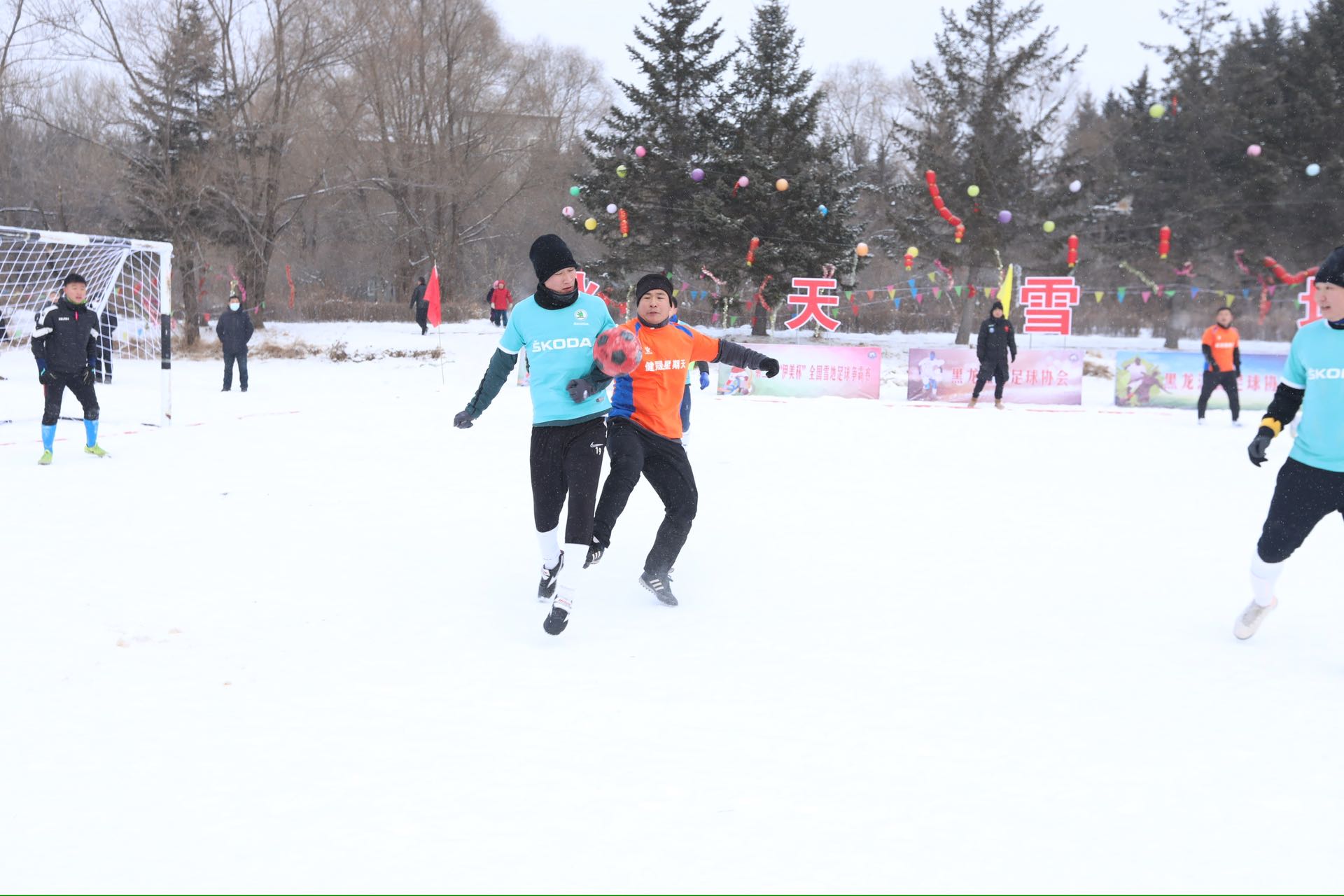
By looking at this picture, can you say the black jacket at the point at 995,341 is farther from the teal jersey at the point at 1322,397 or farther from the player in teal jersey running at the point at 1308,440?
the teal jersey at the point at 1322,397

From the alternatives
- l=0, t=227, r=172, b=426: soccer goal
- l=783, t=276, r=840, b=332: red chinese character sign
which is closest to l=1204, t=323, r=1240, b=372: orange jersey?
l=783, t=276, r=840, b=332: red chinese character sign

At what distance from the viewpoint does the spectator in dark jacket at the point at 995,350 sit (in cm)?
1497

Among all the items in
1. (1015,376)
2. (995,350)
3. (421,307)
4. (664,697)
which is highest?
(421,307)

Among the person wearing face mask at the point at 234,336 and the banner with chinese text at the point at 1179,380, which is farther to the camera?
the person wearing face mask at the point at 234,336

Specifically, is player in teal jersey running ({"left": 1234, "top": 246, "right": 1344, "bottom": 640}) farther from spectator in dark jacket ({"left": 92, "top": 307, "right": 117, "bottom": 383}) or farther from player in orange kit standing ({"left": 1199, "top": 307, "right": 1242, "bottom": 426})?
spectator in dark jacket ({"left": 92, "top": 307, "right": 117, "bottom": 383})

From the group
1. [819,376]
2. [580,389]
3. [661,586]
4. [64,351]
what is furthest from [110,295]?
[580,389]

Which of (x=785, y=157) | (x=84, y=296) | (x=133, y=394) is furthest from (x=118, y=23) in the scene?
(x=84, y=296)

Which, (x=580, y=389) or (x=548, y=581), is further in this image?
(x=548, y=581)

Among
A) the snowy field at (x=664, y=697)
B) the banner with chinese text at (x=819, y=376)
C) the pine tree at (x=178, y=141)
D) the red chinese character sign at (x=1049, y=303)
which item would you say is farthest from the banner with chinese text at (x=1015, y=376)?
the pine tree at (x=178, y=141)

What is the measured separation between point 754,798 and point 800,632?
1721 mm

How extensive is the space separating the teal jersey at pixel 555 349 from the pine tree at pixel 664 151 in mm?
23239

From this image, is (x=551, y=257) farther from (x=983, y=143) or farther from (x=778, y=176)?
(x=983, y=143)

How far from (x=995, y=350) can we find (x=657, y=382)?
11.2 meters

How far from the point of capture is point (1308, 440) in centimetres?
426
